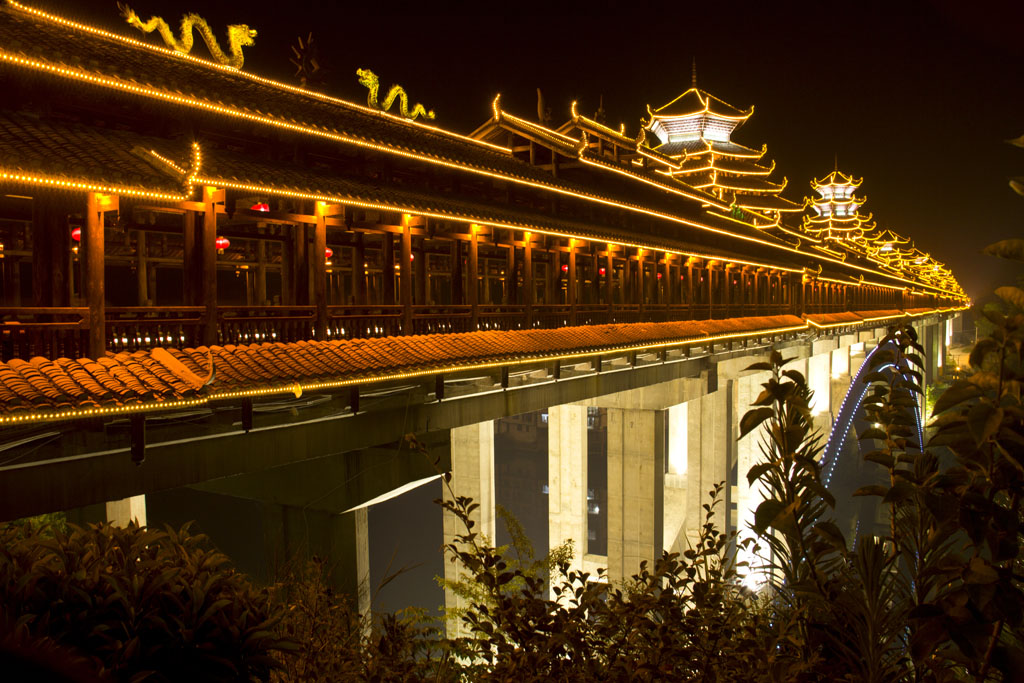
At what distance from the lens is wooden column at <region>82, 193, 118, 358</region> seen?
24.1ft

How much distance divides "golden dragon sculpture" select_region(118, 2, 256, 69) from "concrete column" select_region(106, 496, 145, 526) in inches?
281

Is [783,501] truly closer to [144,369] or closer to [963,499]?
[963,499]

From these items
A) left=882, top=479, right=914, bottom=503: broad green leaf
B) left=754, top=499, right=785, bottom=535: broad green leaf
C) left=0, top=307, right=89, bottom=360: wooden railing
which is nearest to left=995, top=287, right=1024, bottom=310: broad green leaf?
left=882, top=479, right=914, bottom=503: broad green leaf

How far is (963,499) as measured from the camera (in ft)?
12.8

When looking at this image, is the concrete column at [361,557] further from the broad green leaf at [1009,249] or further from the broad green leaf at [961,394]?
the broad green leaf at [1009,249]

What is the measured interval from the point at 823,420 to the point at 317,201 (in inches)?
2033

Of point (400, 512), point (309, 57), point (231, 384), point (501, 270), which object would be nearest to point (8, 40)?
point (231, 384)

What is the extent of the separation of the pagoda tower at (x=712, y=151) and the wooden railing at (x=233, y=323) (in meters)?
32.5

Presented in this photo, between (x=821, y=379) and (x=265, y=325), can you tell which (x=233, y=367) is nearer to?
(x=265, y=325)

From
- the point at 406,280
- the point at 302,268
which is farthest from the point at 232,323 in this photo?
the point at 406,280

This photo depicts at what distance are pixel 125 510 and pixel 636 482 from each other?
14819 millimetres

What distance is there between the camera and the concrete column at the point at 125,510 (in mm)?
11039

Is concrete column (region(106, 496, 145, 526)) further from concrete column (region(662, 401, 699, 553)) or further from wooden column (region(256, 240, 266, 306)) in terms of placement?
concrete column (region(662, 401, 699, 553))

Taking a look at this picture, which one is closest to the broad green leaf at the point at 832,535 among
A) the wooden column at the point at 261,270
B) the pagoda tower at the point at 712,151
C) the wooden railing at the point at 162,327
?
the wooden railing at the point at 162,327
